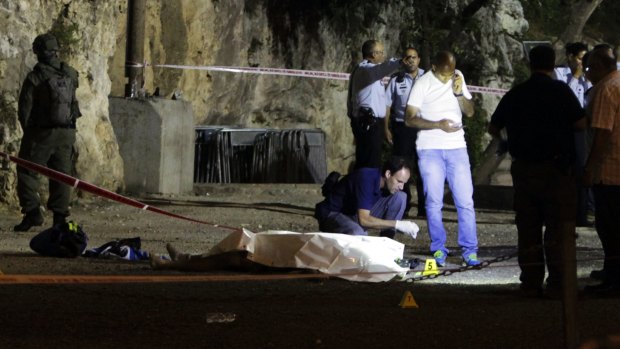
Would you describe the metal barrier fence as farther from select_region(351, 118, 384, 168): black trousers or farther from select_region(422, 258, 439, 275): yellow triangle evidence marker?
select_region(422, 258, 439, 275): yellow triangle evidence marker

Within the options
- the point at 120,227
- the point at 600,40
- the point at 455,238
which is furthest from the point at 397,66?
the point at 600,40

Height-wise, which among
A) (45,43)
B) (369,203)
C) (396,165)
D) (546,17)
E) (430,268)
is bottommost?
(430,268)

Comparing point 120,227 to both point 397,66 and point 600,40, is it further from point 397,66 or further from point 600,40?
point 600,40

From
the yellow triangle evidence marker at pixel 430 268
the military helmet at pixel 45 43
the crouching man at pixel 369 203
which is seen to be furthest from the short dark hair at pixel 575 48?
the military helmet at pixel 45 43

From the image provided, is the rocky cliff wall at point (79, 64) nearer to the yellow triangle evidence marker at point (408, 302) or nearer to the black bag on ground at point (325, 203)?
the black bag on ground at point (325, 203)

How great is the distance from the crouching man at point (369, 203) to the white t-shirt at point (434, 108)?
0.45 m

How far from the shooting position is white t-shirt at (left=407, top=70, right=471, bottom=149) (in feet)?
40.0

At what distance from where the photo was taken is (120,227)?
15539 mm

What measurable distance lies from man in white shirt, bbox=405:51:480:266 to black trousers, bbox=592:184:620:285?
2.08 metres

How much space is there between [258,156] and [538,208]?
531 inches

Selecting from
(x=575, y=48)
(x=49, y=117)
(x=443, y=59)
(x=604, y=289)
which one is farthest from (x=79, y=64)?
(x=604, y=289)

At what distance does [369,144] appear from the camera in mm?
14992

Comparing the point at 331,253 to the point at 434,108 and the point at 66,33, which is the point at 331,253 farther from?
the point at 66,33

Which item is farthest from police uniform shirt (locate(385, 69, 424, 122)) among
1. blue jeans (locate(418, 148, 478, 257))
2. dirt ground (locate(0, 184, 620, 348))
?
blue jeans (locate(418, 148, 478, 257))
